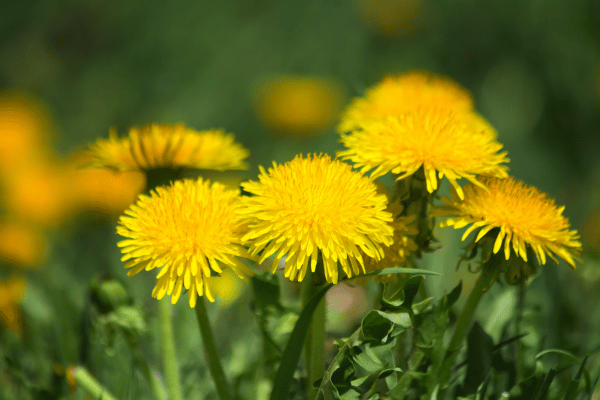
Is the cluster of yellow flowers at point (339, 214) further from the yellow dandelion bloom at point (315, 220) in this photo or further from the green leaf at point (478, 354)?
the green leaf at point (478, 354)

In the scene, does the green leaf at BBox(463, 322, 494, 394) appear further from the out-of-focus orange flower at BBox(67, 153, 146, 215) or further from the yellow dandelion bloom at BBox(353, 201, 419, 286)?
the out-of-focus orange flower at BBox(67, 153, 146, 215)

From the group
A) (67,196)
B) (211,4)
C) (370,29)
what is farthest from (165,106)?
(370,29)

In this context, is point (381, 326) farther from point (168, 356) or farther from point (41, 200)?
point (41, 200)

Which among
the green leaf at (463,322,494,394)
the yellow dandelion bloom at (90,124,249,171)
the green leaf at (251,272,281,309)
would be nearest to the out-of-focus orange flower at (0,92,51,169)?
the yellow dandelion bloom at (90,124,249,171)

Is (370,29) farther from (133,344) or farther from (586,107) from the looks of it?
(133,344)

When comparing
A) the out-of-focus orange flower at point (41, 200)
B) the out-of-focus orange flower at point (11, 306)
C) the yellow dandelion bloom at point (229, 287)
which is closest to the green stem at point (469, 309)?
the yellow dandelion bloom at point (229, 287)

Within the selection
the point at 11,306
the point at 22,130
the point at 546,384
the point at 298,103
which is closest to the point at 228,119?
the point at 298,103
